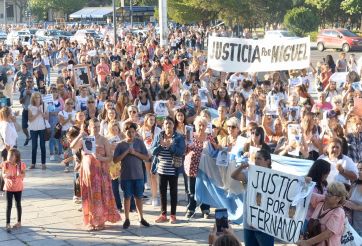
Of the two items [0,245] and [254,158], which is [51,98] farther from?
[254,158]

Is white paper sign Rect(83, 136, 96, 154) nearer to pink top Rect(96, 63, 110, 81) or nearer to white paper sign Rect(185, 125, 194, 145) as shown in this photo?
white paper sign Rect(185, 125, 194, 145)

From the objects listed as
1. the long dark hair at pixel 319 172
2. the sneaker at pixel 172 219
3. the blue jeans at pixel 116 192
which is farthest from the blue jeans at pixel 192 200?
the long dark hair at pixel 319 172

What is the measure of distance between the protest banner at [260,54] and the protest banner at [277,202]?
749 centimetres

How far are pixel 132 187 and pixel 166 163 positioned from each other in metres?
0.59

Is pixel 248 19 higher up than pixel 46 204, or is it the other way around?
pixel 248 19

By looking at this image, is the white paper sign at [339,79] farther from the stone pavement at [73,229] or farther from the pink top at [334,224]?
the pink top at [334,224]

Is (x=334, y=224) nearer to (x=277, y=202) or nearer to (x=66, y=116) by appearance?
(x=277, y=202)

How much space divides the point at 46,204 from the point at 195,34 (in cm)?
3715

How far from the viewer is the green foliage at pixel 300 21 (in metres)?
52.4

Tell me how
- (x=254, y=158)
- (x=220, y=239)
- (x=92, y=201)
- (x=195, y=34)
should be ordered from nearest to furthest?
(x=220, y=239) → (x=254, y=158) → (x=92, y=201) → (x=195, y=34)

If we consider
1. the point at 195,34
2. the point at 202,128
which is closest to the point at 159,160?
the point at 202,128

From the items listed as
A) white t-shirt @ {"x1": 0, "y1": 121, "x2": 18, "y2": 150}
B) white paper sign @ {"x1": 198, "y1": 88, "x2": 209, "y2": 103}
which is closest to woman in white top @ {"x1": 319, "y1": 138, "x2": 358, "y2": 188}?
white t-shirt @ {"x1": 0, "y1": 121, "x2": 18, "y2": 150}

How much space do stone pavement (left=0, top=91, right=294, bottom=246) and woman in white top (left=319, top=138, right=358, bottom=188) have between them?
187 centimetres

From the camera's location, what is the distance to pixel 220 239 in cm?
519
